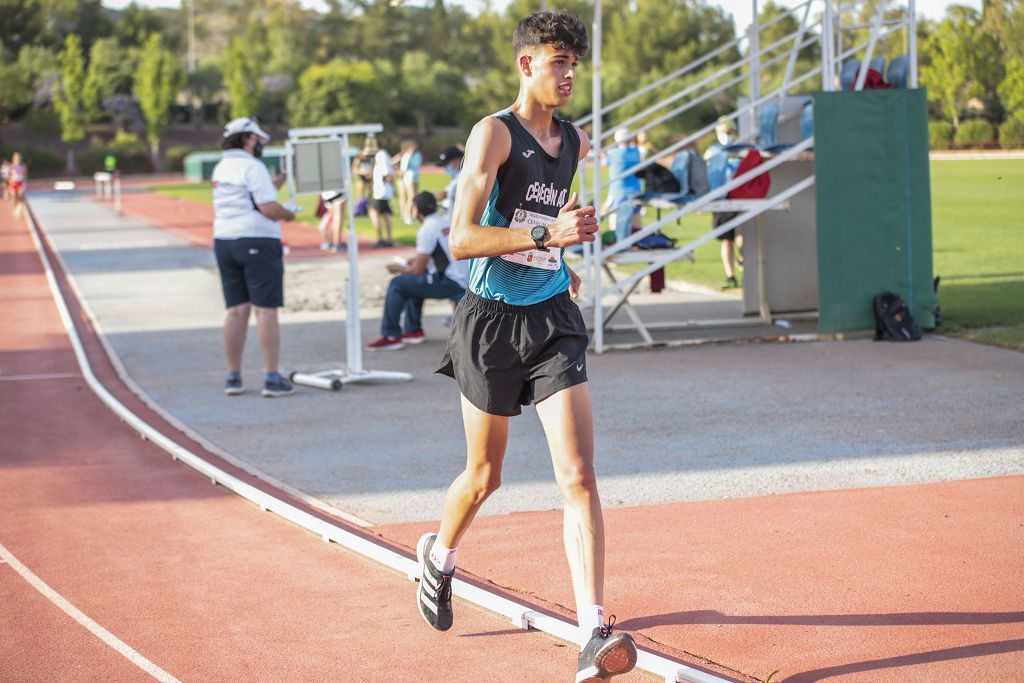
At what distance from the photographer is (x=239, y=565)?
20.5ft

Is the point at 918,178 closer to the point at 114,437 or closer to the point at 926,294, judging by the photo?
the point at 926,294

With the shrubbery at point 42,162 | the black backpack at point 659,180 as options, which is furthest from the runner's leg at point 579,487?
the shrubbery at point 42,162

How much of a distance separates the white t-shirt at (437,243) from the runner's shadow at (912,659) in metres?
8.52

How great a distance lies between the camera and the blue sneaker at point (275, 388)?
10.7 m

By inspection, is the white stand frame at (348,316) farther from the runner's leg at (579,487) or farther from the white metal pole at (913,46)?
the runner's leg at (579,487)

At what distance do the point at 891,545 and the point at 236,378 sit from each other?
6337 mm

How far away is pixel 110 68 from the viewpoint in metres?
104

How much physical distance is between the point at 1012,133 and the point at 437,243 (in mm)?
6140

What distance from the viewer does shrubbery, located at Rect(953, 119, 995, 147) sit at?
1372 centimetres

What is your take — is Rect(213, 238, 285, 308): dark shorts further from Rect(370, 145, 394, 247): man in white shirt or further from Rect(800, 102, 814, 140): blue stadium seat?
Rect(370, 145, 394, 247): man in white shirt

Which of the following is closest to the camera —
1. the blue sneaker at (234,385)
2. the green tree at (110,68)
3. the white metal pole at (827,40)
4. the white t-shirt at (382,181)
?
the blue sneaker at (234,385)

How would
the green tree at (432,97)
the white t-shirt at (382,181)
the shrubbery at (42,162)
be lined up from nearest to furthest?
the white t-shirt at (382,181), the shrubbery at (42,162), the green tree at (432,97)

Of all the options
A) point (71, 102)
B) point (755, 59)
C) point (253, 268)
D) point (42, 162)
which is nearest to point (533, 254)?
point (253, 268)

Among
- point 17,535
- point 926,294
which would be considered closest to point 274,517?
point 17,535
